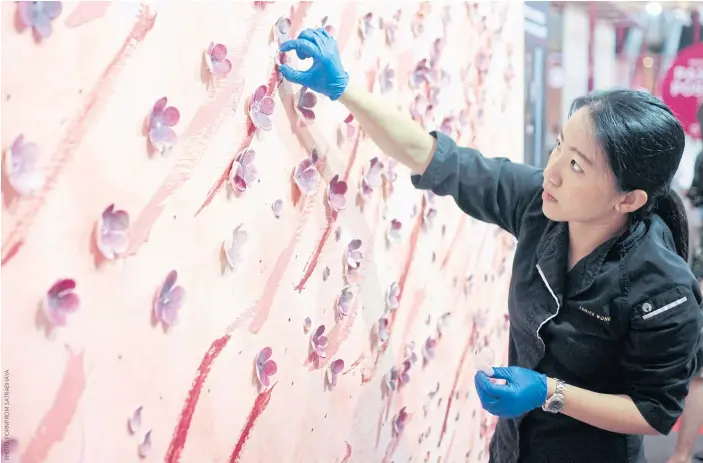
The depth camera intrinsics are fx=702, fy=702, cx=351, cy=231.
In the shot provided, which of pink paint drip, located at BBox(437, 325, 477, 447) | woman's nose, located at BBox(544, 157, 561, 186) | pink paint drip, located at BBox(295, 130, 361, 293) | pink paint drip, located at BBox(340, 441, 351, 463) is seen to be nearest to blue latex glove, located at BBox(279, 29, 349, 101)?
pink paint drip, located at BBox(295, 130, 361, 293)

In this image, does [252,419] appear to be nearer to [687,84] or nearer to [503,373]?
[503,373]

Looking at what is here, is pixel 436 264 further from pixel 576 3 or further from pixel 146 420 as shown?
pixel 576 3

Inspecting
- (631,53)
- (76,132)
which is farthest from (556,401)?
(631,53)

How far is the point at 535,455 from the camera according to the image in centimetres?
143

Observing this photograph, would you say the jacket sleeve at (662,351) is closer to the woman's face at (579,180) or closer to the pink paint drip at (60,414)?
the woman's face at (579,180)

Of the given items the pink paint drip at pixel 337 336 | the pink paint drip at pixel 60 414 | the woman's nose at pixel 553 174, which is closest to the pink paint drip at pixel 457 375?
the pink paint drip at pixel 337 336

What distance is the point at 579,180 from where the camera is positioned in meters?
1.25

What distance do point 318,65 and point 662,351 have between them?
79 centimetres

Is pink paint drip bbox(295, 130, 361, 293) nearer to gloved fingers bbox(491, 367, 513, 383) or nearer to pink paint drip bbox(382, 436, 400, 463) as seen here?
gloved fingers bbox(491, 367, 513, 383)

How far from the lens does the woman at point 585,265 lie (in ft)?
4.02

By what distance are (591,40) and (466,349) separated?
2.53m

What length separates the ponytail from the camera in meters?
1.37

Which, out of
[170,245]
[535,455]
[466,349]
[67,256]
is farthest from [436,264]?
[67,256]

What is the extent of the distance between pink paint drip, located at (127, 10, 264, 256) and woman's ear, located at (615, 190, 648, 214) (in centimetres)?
67
